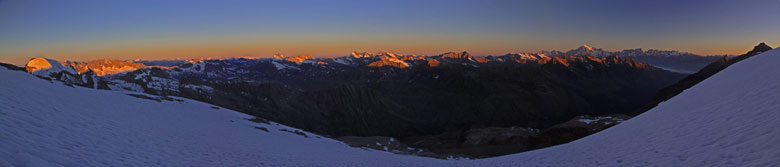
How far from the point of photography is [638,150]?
488 inches

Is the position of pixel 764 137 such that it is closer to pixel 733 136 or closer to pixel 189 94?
pixel 733 136

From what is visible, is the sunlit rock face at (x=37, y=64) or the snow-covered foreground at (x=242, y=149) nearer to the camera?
the snow-covered foreground at (x=242, y=149)

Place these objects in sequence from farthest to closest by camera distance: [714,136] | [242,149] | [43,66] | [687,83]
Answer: [43,66], [687,83], [242,149], [714,136]

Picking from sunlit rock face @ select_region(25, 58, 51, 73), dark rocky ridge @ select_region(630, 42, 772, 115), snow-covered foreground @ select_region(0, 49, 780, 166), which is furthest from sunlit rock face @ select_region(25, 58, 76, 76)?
dark rocky ridge @ select_region(630, 42, 772, 115)

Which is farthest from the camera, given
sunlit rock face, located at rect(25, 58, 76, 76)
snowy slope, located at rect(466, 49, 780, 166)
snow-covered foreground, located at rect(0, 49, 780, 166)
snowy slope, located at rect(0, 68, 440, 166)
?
sunlit rock face, located at rect(25, 58, 76, 76)

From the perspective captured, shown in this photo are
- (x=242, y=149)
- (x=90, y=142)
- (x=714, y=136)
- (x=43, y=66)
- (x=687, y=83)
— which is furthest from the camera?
(x=43, y=66)

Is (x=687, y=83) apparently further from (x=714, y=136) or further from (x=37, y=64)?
(x=37, y=64)

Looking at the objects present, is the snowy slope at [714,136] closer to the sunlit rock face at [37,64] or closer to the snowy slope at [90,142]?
the snowy slope at [90,142]

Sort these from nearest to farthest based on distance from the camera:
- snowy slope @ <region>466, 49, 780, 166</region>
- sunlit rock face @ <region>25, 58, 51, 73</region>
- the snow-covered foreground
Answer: snowy slope @ <region>466, 49, 780, 166</region> < the snow-covered foreground < sunlit rock face @ <region>25, 58, 51, 73</region>

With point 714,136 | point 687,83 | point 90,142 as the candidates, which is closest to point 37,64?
point 90,142

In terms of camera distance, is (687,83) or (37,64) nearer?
(687,83)

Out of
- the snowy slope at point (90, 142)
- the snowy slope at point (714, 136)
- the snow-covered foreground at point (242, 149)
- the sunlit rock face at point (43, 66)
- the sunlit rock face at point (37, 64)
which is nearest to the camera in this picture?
the snowy slope at point (714, 136)

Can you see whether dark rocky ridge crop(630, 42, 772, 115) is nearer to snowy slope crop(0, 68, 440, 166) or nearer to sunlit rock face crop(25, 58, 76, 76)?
snowy slope crop(0, 68, 440, 166)

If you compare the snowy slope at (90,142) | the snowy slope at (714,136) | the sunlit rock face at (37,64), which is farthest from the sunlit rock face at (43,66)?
the snowy slope at (714,136)
